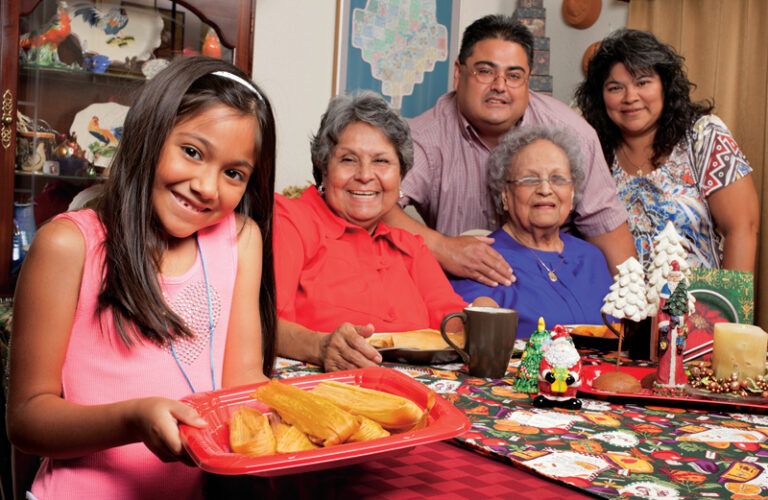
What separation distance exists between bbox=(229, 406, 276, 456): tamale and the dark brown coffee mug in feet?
1.95

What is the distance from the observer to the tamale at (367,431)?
815 millimetres

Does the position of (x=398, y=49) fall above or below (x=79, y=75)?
above

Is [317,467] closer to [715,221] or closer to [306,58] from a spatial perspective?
[715,221]

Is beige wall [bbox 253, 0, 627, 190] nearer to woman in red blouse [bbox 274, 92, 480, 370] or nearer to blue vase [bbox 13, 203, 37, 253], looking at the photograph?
blue vase [bbox 13, 203, 37, 253]

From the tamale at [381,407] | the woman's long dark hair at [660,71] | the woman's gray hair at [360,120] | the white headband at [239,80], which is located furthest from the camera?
the woman's long dark hair at [660,71]

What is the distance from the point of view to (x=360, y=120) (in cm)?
202

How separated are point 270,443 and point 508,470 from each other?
294 millimetres

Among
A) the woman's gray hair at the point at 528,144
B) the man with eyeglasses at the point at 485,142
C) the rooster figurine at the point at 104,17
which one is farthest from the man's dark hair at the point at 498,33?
the rooster figurine at the point at 104,17

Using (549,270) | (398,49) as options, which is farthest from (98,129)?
(549,270)

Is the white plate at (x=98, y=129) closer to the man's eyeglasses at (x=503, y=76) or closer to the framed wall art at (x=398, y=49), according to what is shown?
the framed wall art at (x=398, y=49)

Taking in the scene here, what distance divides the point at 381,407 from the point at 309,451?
133mm

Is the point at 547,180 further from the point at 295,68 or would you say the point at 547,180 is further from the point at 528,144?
the point at 295,68

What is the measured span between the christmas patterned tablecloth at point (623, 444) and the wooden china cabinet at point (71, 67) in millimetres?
2049

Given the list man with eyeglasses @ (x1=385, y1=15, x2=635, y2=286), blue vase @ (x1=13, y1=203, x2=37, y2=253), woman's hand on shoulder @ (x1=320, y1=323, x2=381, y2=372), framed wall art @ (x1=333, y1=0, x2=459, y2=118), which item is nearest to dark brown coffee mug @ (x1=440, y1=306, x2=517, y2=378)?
woman's hand on shoulder @ (x1=320, y1=323, x2=381, y2=372)
